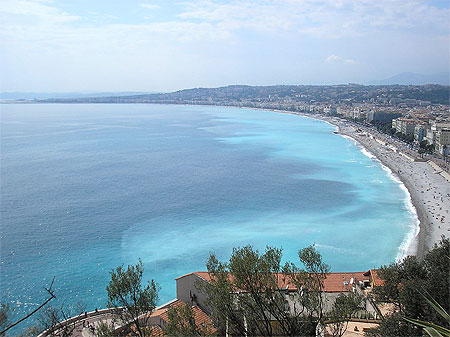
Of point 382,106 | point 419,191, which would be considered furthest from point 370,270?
point 382,106

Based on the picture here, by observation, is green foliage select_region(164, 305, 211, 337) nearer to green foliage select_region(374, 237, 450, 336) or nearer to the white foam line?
green foliage select_region(374, 237, 450, 336)

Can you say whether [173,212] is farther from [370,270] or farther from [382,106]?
[382,106]

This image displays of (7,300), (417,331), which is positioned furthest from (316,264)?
(7,300)

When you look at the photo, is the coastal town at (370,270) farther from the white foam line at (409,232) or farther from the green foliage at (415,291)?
the green foliage at (415,291)

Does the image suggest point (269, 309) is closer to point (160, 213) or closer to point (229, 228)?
point (229, 228)

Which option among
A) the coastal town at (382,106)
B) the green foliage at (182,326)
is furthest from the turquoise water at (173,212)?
the coastal town at (382,106)
